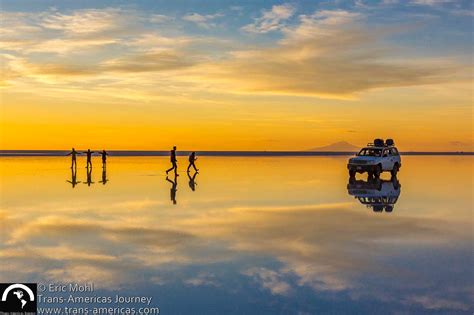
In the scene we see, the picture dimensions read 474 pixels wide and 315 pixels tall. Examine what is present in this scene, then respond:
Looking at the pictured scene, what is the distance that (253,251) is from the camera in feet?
37.8

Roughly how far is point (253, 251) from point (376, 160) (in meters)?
23.2

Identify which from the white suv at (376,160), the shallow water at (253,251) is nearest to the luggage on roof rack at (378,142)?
the white suv at (376,160)

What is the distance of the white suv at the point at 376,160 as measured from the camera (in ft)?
109

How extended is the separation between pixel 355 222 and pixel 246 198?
7.05 metres

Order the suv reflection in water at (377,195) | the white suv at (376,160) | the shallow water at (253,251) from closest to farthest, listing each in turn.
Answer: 1. the shallow water at (253,251)
2. the suv reflection in water at (377,195)
3. the white suv at (376,160)

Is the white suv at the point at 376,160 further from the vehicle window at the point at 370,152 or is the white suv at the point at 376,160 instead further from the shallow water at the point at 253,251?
the shallow water at the point at 253,251
